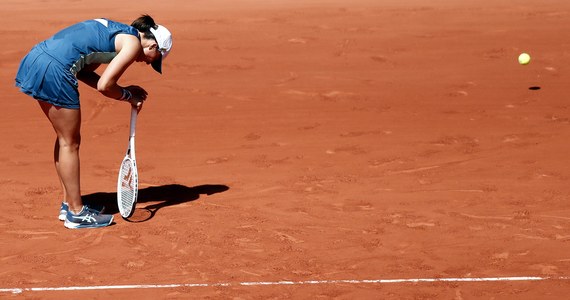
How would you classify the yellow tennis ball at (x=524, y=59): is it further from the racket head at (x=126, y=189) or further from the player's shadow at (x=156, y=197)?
the racket head at (x=126, y=189)

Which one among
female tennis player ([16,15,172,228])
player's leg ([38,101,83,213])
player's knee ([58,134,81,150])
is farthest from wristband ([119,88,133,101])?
player's knee ([58,134,81,150])

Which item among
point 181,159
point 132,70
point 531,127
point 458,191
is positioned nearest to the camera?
point 458,191

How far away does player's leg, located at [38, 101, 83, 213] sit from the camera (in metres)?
7.88

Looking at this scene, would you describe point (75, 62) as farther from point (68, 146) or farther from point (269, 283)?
point (269, 283)

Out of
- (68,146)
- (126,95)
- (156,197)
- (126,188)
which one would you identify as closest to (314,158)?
(156,197)

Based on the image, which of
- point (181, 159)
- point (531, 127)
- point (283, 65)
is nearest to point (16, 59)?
point (283, 65)

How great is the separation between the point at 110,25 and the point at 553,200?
3980 millimetres

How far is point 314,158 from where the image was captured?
1027 centimetres

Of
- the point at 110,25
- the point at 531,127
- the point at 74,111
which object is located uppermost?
the point at 110,25

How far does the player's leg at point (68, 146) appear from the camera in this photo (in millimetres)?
7883

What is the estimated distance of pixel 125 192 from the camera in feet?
27.5

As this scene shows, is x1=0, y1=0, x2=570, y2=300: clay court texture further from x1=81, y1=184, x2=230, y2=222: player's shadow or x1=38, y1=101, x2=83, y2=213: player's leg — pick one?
x1=38, y1=101, x2=83, y2=213: player's leg

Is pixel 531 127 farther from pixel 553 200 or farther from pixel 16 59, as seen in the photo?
pixel 16 59

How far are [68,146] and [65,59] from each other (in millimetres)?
690
